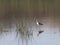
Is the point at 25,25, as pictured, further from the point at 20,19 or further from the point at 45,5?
the point at 45,5

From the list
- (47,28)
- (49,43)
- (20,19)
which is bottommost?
(49,43)

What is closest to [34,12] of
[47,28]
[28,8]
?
[28,8]

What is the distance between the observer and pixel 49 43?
2551 millimetres

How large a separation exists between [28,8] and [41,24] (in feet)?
1.12

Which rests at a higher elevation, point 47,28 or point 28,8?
point 28,8

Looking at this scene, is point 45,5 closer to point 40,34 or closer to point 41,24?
point 41,24

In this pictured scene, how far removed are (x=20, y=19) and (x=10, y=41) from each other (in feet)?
1.32

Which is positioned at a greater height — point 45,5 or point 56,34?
point 45,5

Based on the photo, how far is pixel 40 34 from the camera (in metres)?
2.55

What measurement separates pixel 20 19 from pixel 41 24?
14.1 inches

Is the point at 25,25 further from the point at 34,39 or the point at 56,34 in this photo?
the point at 56,34

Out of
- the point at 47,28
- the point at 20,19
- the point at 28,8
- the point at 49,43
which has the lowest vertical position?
the point at 49,43

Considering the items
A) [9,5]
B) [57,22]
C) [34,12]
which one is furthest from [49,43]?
[9,5]

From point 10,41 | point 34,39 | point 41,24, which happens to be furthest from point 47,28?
point 10,41
